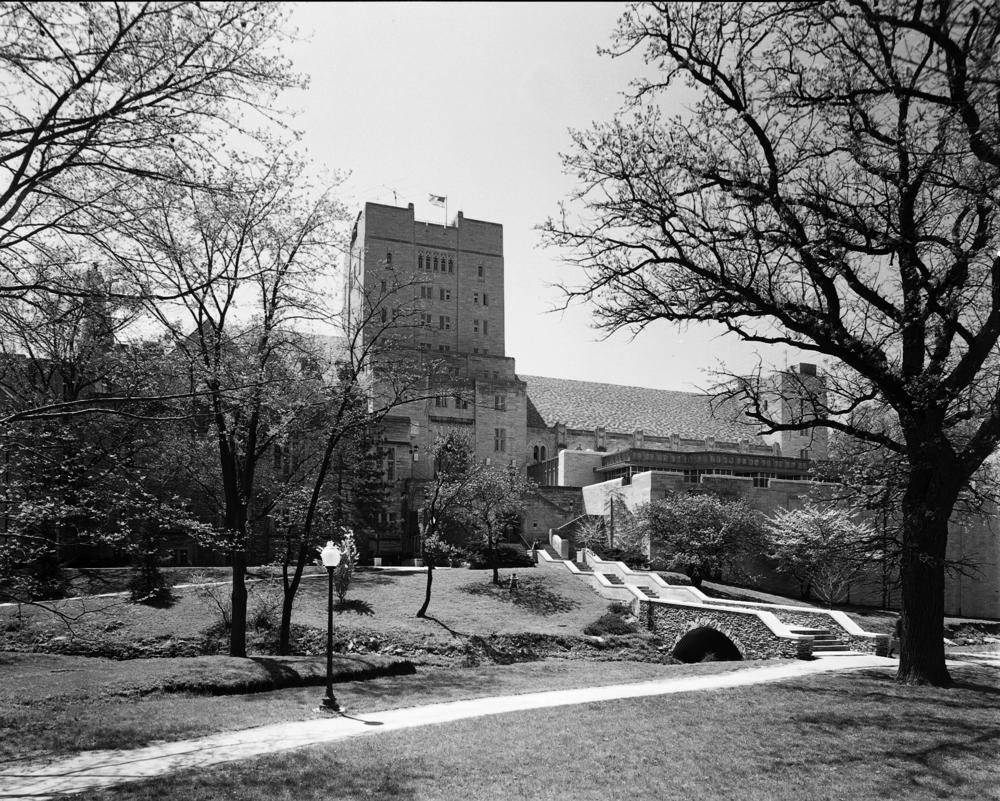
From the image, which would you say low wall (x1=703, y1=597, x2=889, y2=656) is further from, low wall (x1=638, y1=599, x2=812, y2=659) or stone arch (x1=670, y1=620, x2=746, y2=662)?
stone arch (x1=670, y1=620, x2=746, y2=662)

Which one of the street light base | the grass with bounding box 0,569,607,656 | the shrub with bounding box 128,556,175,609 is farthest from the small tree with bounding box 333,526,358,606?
the street light base

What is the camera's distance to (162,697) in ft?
50.1

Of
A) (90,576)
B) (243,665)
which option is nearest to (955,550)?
(243,665)

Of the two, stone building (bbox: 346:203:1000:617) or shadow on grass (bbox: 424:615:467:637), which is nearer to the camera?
shadow on grass (bbox: 424:615:467:637)

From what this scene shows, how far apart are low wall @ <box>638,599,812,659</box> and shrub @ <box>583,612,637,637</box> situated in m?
0.99

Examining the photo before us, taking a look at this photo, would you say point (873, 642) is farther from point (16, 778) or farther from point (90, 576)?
point (90, 576)

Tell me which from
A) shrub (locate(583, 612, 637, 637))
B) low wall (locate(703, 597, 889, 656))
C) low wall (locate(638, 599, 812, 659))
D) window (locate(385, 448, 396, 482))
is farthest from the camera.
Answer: window (locate(385, 448, 396, 482))

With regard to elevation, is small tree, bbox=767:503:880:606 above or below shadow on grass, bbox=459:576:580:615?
above

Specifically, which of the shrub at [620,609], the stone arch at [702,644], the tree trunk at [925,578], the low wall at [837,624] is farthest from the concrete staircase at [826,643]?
the shrub at [620,609]

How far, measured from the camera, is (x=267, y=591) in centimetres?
3166

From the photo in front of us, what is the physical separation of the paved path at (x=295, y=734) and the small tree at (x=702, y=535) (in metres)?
19.6

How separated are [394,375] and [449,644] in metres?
9.57

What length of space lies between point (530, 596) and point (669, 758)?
78.2 ft

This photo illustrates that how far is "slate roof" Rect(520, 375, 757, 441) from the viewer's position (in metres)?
69.9
